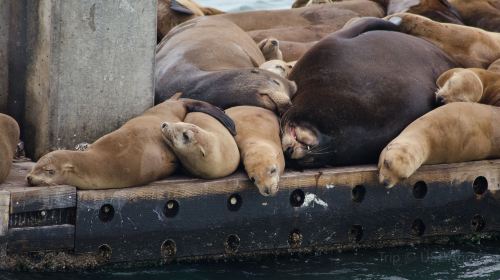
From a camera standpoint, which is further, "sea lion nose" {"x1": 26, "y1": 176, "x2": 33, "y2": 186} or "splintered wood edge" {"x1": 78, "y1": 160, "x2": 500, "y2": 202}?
"splintered wood edge" {"x1": 78, "y1": 160, "x2": 500, "y2": 202}

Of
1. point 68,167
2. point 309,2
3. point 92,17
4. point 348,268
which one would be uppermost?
point 92,17

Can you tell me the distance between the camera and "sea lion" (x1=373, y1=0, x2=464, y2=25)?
1048 centimetres

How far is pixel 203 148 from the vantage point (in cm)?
730

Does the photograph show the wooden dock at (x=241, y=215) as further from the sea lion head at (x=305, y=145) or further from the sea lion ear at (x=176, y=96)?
the sea lion ear at (x=176, y=96)

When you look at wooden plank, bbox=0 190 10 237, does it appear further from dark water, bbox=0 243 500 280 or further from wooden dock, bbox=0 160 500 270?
dark water, bbox=0 243 500 280

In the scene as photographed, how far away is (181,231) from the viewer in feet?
24.2

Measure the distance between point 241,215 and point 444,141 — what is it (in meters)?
1.50

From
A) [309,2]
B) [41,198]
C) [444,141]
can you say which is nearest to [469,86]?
[444,141]

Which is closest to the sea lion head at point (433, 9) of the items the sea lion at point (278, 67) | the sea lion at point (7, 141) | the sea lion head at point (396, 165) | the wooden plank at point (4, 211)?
the sea lion at point (278, 67)

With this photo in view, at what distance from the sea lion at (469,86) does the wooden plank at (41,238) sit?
2.90 metres

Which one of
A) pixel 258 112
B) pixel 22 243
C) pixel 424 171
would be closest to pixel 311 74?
pixel 258 112

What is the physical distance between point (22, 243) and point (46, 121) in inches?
38.5

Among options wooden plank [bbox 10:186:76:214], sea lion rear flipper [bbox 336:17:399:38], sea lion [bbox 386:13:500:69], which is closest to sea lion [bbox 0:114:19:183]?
wooden plank [bbox 10:186:76:214]

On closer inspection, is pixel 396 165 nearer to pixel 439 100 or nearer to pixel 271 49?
pixel 439 100
